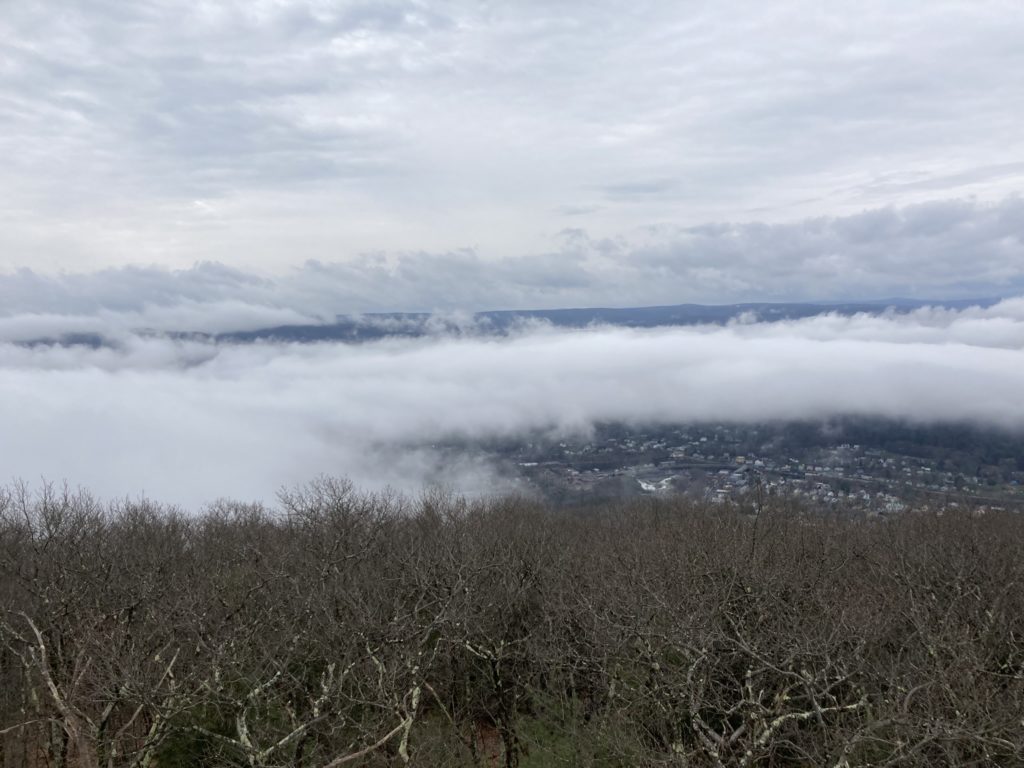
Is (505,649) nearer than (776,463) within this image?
Yes

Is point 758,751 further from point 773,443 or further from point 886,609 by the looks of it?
point 773,443

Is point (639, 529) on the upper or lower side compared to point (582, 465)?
upper

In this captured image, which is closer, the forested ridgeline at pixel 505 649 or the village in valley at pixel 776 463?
the forested ridgeline at pixel 505 649

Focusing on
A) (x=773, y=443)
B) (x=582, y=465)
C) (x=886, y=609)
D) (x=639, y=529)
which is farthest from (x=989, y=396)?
(x=886, y=609)

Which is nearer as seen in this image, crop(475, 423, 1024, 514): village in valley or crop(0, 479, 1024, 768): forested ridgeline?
crop(0, 479, 1024, 768): forested ridgeline

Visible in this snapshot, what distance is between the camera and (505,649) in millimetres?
29406

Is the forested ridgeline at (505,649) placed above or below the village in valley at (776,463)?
above

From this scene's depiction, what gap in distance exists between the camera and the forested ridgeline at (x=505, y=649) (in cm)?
1947

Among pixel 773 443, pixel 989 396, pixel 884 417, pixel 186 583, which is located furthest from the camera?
pixel 989 396

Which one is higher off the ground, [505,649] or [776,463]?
[505,649]

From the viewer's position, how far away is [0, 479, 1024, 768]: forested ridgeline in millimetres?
19469

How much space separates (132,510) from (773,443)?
4336 inches

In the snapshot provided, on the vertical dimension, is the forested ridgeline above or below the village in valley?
above

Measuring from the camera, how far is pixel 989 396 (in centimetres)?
15188
